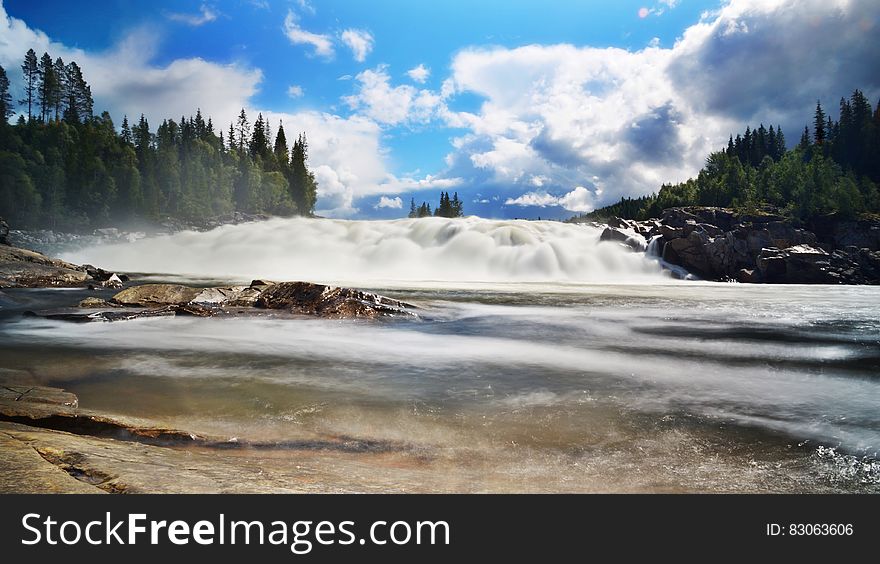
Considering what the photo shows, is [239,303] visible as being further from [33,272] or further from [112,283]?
[33,272]

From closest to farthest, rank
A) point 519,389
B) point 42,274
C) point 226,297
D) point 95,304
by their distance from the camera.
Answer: point 519,389 < point 95,304 < point 226,297 < point 42,274

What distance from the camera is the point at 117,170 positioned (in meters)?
81.0

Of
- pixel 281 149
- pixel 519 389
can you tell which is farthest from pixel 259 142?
pixel 519 389

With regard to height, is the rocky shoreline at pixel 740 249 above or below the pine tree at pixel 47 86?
below

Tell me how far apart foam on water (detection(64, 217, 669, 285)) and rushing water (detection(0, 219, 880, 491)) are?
23476 mm

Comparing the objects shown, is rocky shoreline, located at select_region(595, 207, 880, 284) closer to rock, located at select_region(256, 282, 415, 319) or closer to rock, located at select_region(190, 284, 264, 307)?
rock, located at select_region(256, 282, 415, 319)

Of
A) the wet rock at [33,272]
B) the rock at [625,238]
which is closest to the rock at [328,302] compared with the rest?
the wet rock at [33,272]

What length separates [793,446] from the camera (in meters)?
4.76

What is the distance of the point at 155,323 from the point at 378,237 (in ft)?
118

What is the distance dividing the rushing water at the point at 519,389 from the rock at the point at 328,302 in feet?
3.90

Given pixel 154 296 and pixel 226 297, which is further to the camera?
pixel 226 297

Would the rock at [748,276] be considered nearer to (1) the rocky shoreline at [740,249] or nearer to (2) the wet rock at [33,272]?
(1) the rocky shoreline at [740,249]

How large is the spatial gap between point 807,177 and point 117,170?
120348 mm

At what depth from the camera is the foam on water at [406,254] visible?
40375 millimetres
